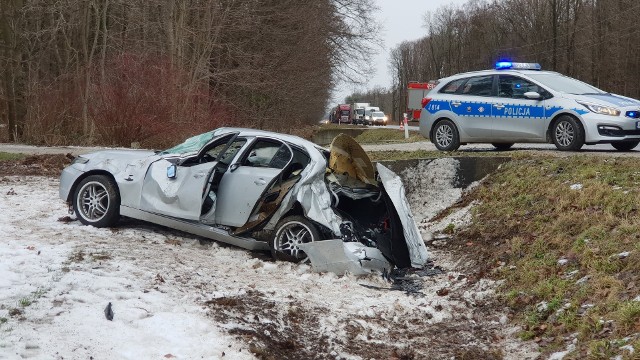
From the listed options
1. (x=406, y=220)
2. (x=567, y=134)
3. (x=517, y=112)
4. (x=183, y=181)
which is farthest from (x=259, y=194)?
(x=567, y=134)

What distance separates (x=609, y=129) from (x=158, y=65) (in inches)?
641

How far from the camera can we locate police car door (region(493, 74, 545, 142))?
13.5 m

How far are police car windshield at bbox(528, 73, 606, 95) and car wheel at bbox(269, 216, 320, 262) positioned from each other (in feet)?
23.0

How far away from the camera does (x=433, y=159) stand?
1294 centimetres

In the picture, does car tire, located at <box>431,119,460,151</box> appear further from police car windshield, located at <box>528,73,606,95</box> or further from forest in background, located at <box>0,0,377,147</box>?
forest in background, located at <box>0,0,377,147</box>

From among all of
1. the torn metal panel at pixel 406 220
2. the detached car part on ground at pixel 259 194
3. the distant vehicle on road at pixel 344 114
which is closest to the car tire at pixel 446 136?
the detached car part on ground at pixel 259 194

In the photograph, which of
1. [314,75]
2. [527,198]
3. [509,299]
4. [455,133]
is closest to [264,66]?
[314,75]

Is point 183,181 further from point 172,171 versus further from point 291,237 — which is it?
point 291,237

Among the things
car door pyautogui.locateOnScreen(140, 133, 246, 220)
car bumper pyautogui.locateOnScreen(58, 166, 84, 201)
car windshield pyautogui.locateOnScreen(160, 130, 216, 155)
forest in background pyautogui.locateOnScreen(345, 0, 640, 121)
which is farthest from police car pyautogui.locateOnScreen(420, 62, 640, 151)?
forest in background pyautogui.locateOnScreen(345, 0, 640, 121)

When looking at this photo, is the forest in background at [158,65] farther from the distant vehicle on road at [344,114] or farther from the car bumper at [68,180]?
the distant vehicle on road at [344,114]

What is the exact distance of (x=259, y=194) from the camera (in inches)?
346

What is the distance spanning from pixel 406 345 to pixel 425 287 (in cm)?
200

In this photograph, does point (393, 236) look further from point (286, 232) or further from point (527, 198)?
point (527, 198)

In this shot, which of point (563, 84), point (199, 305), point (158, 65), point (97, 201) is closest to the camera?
point (199, 305)
